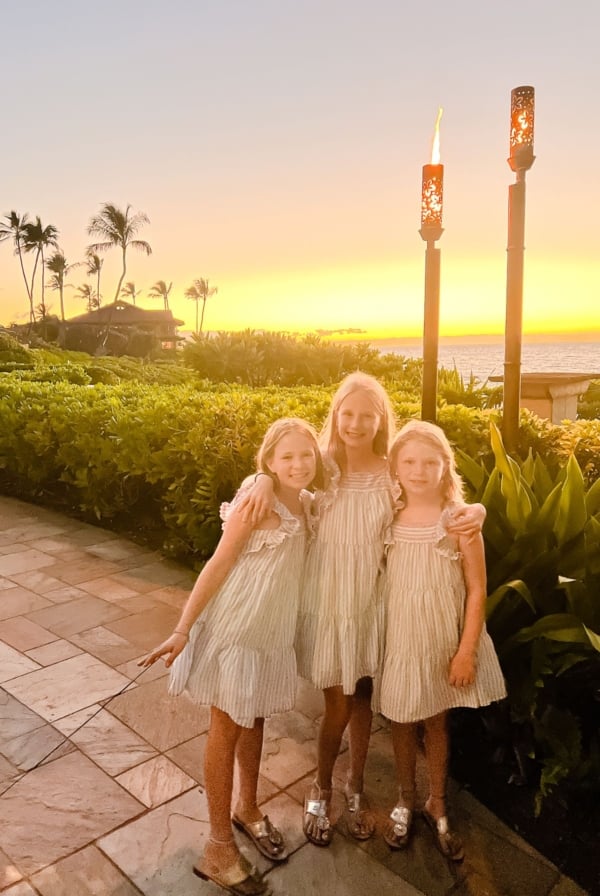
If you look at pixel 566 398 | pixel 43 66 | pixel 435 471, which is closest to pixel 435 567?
pixel 435 471

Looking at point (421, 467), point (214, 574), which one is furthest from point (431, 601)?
point (214, 574)

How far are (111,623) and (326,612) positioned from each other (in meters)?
2.31

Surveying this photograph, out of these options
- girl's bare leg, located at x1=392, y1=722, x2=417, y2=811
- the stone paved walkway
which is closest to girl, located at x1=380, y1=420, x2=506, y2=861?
girl's bare leg, located at x1=392, y1=722, x2=417, y2=811

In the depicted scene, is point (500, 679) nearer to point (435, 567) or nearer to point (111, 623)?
point (435, 567)

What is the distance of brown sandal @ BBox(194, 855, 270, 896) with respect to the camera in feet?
6.82

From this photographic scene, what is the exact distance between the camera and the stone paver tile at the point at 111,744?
2719 millimetres

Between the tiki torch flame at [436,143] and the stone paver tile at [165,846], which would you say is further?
the tiki torch flame at [436,143]

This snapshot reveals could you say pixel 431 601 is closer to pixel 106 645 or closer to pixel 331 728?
pixel 331 728

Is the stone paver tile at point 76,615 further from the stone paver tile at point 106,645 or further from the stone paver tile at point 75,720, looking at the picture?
the stone paver tile at point 75,720

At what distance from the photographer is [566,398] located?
640 cm

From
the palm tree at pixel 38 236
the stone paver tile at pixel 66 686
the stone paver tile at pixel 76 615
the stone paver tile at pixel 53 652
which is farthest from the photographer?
the palm tree at pixel 38 236

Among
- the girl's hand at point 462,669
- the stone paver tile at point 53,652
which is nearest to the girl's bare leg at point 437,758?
the girl's hand at point 462,669

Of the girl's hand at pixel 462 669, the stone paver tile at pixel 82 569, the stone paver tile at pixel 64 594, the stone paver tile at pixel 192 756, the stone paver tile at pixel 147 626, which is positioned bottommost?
the stone paver tile at pixel 192 756

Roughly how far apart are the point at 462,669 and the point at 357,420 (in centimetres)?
85
